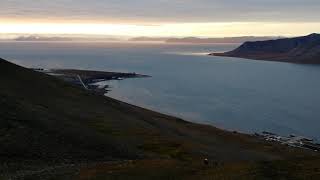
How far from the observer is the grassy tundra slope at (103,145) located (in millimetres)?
33156

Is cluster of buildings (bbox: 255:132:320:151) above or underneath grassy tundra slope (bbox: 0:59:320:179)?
underneath

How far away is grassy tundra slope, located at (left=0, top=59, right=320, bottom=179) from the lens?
3316 centimetres

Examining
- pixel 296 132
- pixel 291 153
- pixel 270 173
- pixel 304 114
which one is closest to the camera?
pixel 270 173

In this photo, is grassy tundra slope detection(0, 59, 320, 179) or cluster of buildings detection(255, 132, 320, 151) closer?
grassy tundra slope detection(0, 59, 320, 179)

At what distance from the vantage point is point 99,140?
50438 millimetres

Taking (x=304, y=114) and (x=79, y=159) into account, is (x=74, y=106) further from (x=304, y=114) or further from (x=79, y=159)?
(x=304, y=114)

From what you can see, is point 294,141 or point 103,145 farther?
point 294,141

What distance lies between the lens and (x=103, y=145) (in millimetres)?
48594

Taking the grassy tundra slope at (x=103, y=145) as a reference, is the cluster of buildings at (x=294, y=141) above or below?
below

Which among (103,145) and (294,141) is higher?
(103,145)

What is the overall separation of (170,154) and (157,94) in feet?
362

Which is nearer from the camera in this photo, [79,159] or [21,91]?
[79,159]

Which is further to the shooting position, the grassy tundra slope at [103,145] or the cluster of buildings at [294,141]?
the cluster of buildings at [294,141]

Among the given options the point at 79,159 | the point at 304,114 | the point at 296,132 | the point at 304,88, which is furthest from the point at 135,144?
the point at 304,88
